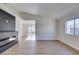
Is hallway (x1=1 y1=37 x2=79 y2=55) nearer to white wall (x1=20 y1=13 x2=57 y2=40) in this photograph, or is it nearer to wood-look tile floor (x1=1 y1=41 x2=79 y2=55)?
wood-look tile floor (x1=1 y1=41 x2=79 y2=55)

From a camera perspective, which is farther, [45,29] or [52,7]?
[45,29]

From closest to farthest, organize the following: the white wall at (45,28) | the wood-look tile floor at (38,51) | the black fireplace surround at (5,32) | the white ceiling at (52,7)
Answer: the white ceiling at (52,7)
the wood-look tile floor at (38,51)
the black fireplace surround at (5,32)
the white wall at (45,28)

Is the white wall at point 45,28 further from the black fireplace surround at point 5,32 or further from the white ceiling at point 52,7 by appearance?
the black fireplace surround at point 5,32

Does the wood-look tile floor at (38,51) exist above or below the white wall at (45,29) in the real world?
below

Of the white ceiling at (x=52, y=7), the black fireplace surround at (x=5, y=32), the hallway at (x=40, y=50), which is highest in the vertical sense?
the white ceiling at (x=52, y=7)

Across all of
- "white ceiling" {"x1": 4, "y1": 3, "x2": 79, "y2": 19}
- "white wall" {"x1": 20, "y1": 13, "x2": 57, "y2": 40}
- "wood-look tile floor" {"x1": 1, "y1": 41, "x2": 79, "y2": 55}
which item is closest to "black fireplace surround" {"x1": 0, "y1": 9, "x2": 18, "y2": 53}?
"wood-look tile floor" {"x1": 1, "y1": 41, "x2": 79, "y2": 55}

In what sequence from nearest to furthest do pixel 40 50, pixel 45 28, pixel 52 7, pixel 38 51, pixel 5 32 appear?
pixel 38 51, pixel 5 32, pixel 40 50, pixel 52 7, pixel 45 28

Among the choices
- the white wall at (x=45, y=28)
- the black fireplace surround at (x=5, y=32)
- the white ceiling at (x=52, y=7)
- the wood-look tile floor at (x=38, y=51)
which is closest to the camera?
the white ceiling at (x=52, y=7)

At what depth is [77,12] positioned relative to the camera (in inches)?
206

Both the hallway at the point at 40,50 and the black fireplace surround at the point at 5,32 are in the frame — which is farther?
the black fireplace surround at the point at 5,32

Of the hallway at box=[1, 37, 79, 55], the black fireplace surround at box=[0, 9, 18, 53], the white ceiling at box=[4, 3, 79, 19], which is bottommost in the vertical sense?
the hallway at box=[1, 37, 79, 55]

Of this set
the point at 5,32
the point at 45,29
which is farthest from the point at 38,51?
the point at 45,29

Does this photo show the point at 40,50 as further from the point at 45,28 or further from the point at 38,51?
the point at 45,28

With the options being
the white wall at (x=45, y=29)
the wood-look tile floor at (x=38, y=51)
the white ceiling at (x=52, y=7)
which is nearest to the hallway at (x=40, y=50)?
the wood-look tile floor at (x=38, y=51)
